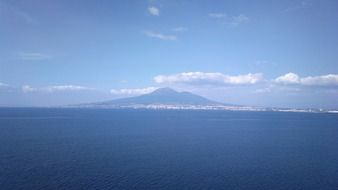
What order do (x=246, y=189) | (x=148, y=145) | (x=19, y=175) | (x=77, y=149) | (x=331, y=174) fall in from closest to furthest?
(x=246, y=189)
(x=19, y=175)
(x=331, y=174)
(x=77, y=149)
(x=148, y=145)

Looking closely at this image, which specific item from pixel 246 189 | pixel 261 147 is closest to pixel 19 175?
pixel 246 189

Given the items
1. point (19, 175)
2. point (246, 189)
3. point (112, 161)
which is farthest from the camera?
point (112, 161)

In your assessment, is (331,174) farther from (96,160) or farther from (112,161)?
(96,160)

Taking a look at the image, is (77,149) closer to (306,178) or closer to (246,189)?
(246,189)

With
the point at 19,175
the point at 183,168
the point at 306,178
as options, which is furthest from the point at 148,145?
the point at 306,178

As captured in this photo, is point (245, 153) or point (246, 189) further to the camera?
point (245, 153)

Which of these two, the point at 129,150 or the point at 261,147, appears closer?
the point at 129,150

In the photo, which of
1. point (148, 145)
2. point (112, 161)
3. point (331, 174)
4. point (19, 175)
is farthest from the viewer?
point (148, 145)

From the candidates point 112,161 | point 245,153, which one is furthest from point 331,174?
point 112,161

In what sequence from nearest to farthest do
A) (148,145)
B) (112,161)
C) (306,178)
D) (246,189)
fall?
(246,189), (306,178), (112,161), (148,145)
